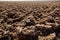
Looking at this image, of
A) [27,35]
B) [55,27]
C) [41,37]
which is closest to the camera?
[27,35]

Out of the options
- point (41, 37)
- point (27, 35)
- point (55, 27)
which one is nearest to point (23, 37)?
point (27, 35)

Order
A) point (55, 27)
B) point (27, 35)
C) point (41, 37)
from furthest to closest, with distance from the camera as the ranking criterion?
point (55, 27) < point (41, 37) < point (27, 35)

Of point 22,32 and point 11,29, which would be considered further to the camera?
point 11,29

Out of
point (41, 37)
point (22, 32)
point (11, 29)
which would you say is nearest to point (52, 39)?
point (41, 37)

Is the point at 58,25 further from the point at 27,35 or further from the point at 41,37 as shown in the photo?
the point at 27,35

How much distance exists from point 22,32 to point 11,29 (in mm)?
208

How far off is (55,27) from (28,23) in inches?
8.2

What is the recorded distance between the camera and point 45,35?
3.80 ft

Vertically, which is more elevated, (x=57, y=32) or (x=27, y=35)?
(x=27, y=35)

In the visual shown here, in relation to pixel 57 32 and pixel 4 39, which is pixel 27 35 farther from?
pixel 57 32

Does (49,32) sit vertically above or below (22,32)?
below

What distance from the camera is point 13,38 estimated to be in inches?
40.3

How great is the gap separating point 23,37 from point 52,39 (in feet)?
0.65

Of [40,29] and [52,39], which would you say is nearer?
[52,39]
